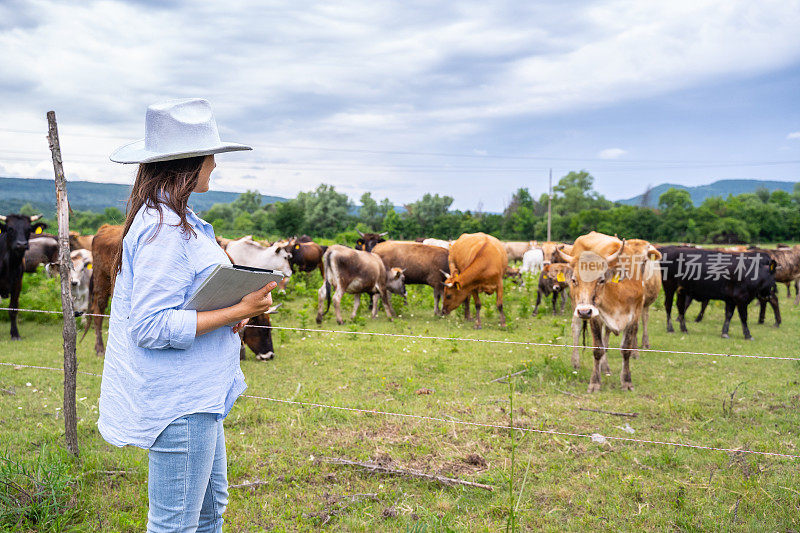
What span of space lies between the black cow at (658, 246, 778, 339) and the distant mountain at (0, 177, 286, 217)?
10091 millimetres

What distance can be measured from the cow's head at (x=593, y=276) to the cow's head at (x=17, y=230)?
32.1 feet

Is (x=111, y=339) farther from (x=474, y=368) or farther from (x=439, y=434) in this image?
(x=474, y=368)

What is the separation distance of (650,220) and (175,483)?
64.1 m

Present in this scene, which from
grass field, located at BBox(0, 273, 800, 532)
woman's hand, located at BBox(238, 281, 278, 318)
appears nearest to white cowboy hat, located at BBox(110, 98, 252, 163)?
woman's hand, located at BBox(238, 281, 278, 318)

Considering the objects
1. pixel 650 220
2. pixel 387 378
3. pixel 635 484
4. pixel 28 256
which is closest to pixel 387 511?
pixel 635 484

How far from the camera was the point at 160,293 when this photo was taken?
1905 millimetres

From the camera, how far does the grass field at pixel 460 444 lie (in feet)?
12.3

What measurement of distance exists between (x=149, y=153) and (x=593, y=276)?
5.57 metres

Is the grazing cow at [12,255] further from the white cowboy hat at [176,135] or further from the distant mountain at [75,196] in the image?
the white cowboy hat at [176,135]

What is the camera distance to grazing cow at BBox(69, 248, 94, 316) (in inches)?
422

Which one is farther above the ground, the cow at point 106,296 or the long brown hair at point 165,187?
the long brown hair at point 165,187

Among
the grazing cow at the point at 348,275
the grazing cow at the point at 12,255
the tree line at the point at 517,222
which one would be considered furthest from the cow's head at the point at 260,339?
the tree line at the point at 517,222

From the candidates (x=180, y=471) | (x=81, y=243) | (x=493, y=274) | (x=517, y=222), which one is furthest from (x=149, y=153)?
(x=517, y=222)

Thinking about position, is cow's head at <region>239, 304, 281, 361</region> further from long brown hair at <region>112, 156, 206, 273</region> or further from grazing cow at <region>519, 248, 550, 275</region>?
grazing cow at <region>519, 248, 550, 275</region>
